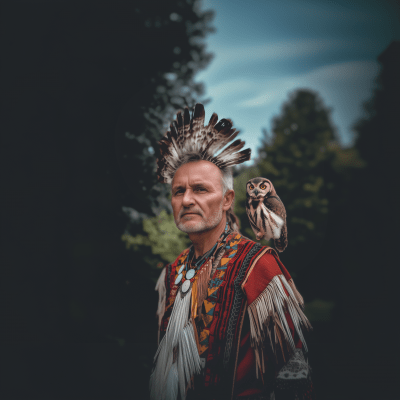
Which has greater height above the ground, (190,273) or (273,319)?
(190,273)

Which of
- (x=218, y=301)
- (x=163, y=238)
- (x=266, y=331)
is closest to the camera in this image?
(x=266, y=331)

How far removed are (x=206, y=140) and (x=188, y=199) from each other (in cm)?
42

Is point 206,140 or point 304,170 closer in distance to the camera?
point 206,140

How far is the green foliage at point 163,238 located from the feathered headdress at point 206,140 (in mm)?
1390

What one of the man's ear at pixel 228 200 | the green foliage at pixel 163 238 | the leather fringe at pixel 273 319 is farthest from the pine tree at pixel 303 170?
the leather fringe at pixel 273 319

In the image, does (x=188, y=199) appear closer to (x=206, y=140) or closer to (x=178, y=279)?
(x=206, y=140)

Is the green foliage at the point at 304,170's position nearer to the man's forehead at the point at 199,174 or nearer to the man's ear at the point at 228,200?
the man's ear at the point at 228,200

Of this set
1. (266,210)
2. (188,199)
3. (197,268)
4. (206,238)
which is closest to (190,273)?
(197,268)

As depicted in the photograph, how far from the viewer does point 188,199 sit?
183 cm

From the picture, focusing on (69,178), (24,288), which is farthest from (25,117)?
(24,288)

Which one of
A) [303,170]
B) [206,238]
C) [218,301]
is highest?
[303,170]

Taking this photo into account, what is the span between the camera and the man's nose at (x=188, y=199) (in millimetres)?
1822

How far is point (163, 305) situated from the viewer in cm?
207

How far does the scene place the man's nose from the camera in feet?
5.98
